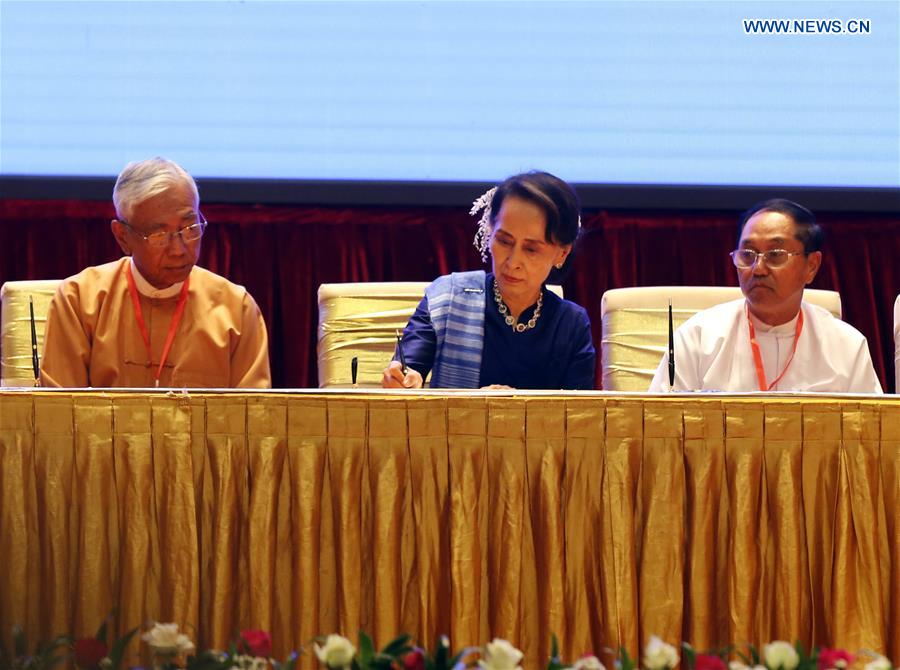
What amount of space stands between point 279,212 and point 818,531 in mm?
2614

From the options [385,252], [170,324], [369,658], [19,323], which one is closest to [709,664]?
[369,658]

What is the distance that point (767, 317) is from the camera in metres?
3.23

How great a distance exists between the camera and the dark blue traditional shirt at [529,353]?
9.95 feet

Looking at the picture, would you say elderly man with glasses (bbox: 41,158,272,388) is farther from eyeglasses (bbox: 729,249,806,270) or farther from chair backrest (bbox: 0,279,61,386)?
eyeglasses (bbox: 729,249,806,270)

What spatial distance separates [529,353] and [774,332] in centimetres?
69

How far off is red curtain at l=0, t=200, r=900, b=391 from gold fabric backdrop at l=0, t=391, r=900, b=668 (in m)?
2.26

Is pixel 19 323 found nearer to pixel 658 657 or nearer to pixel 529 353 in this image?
pixel 529 353

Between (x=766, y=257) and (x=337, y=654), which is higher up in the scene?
(x=766, y=257)

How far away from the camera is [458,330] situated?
9.91 feet

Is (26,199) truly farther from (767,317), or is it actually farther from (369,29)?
(767,317)

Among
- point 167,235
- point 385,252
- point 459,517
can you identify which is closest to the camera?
point 459,517

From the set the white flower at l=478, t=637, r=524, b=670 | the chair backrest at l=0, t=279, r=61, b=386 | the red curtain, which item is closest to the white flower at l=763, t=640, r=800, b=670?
the white flower at l=478, t=637, r=524, b=670

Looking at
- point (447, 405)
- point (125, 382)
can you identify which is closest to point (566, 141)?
point (125, 382)

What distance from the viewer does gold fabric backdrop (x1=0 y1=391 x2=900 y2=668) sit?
192 centimetres
